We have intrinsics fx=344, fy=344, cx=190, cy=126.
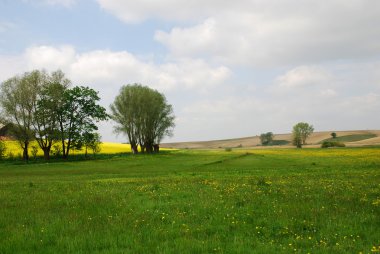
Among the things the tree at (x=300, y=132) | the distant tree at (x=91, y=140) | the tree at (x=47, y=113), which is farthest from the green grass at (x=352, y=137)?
the tree at (x=47, y=113)

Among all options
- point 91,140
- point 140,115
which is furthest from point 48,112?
point 140,115

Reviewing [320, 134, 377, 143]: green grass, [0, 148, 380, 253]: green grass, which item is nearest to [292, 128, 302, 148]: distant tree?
[320, 134, 377, 143]: green grass

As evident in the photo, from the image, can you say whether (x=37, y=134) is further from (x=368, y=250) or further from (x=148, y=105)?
(x=368, y=250)

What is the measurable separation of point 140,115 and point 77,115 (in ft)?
66.4

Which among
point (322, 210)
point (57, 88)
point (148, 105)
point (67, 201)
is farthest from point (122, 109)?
point (322, 210)

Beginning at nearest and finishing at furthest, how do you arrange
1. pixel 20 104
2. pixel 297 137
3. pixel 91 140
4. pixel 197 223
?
pixel 197 223
pixel 20 104
pixel 91 140
pixel 297 137

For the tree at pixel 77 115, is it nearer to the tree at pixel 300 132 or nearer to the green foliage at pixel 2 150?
the green foliage at pixel 2 150

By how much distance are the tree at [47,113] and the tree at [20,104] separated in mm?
1351

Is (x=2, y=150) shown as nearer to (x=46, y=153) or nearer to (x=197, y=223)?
(x=46, y=153)

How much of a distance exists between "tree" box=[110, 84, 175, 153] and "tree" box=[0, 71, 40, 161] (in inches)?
969

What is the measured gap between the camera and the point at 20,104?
7125 cm

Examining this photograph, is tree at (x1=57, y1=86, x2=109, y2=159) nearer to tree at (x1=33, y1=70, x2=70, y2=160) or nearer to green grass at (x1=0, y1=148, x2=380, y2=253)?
tree at (x1=33, y1=70, x2=70, y2=160)

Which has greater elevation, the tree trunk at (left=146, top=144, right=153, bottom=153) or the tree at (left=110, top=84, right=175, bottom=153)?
the tree at (left=110, top=84, right=175, bottom=153)

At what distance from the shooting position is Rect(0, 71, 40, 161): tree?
70.1 meters
